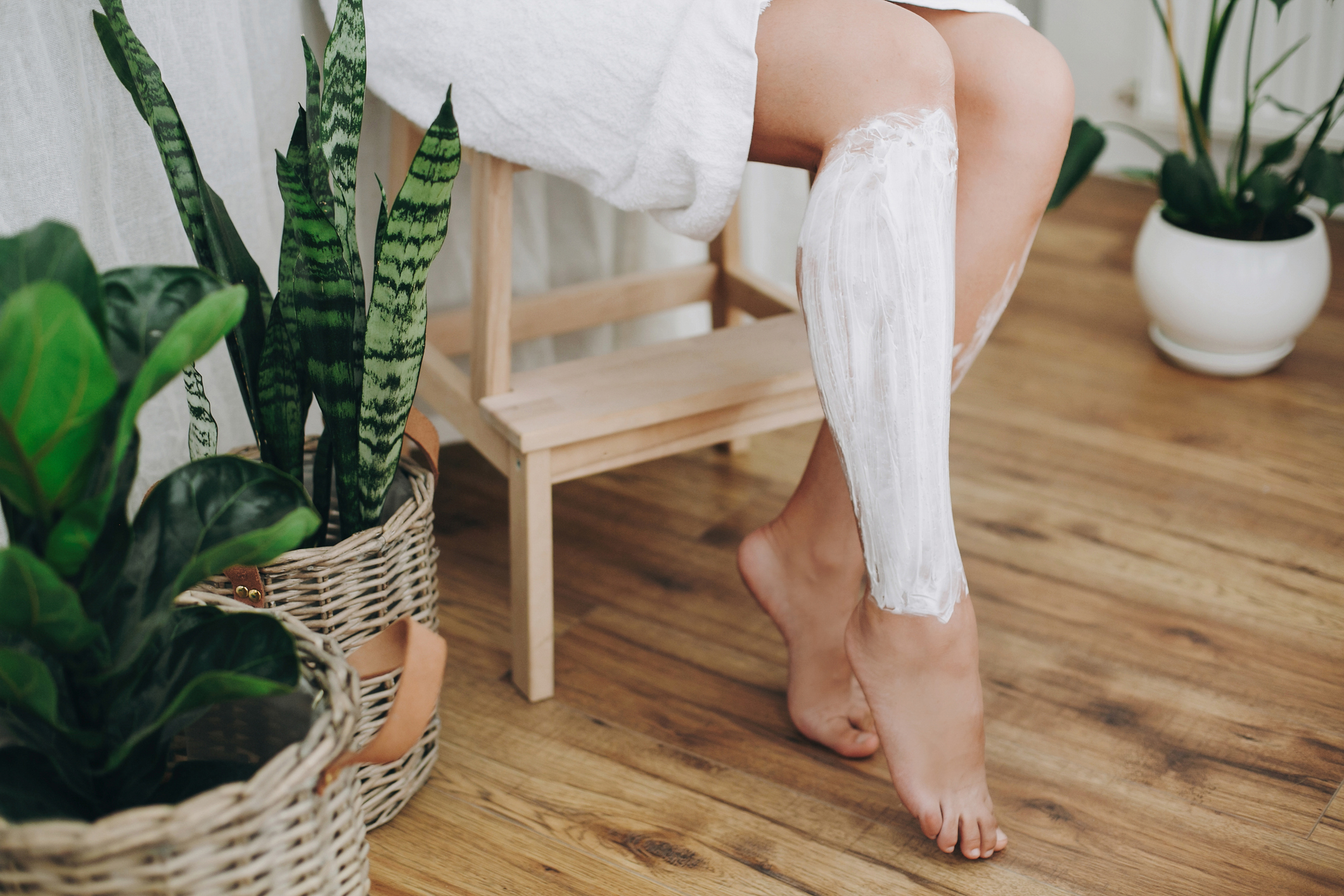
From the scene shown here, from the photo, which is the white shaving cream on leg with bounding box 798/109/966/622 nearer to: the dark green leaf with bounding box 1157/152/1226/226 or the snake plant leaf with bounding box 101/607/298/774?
the snake plant leaf with bounding box 101/607/298/774

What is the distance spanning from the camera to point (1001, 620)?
107 centimetres

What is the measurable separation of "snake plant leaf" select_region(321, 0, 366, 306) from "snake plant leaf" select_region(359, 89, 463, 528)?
29 millimetres

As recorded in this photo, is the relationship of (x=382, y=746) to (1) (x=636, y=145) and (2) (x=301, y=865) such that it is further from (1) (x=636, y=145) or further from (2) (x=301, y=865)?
(1) (x=636, y=145)

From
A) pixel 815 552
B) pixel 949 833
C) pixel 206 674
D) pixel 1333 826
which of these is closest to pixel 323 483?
pixel 206 674

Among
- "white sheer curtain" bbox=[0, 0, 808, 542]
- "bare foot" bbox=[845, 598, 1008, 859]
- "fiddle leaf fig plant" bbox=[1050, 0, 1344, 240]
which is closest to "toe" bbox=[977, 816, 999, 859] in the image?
"bare foot" bbox=[845, 598, 1008, 859]

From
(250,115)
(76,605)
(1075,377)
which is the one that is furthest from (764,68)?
(1075,377)

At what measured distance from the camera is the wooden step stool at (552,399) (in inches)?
36.2

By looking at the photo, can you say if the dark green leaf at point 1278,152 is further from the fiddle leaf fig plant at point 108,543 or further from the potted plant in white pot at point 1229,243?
the fiddle leaf fig plant at point 108,543

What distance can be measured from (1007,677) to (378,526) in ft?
1.89

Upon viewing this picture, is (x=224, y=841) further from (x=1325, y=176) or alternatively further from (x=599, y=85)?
(x=1325, y=176)

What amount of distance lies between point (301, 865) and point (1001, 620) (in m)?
0.73

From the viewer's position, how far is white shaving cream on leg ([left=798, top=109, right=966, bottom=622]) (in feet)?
2.35

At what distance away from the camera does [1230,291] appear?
1.45 metres

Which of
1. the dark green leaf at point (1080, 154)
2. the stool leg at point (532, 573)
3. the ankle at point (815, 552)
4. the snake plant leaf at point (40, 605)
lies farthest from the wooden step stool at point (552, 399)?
the dark green leaf at point (1080, 154)
